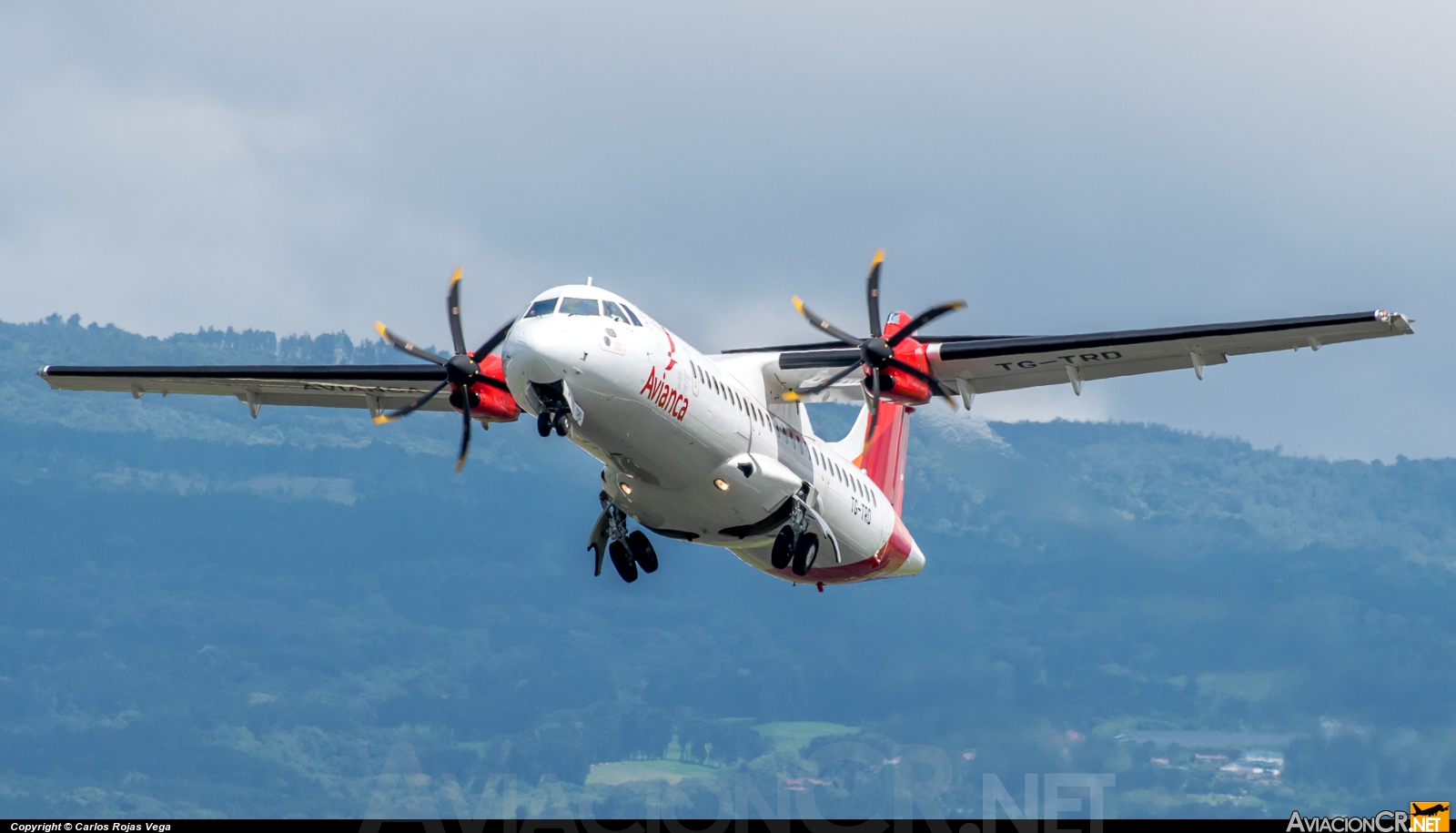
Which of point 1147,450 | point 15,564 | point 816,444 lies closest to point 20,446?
point 15,564

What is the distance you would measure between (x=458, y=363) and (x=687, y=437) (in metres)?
4.20

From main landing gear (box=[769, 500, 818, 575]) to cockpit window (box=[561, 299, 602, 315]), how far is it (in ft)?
16.6

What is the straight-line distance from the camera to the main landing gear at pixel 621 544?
2298 cm

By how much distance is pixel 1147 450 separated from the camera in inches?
2581

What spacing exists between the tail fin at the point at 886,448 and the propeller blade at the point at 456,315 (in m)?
7.56

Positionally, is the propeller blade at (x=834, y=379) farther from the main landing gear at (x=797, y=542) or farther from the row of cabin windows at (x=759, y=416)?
the main landing gear at (x=797, y=542)

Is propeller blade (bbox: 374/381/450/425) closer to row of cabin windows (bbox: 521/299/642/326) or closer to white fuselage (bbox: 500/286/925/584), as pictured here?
white fuselage (bbox: 500/286/925/584)

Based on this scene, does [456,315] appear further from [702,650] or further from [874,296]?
[702,650]

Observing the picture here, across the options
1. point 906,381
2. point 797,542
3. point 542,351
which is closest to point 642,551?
point 797,542

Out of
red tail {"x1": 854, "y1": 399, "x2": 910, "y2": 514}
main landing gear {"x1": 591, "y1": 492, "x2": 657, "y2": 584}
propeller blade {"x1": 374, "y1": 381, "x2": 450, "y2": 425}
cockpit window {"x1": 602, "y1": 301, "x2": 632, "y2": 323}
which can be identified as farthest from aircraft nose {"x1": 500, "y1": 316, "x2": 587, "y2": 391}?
red tail {"x1": 854, "y1": 399, "x2": 910, "y2": 514}

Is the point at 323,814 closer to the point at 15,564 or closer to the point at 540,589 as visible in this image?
the point at 540,589

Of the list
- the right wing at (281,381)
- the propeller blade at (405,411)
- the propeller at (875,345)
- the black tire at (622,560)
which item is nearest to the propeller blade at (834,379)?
the propeller at (875,345)

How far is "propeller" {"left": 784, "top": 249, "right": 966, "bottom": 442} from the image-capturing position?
22.0 meters

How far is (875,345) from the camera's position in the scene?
2225cm
